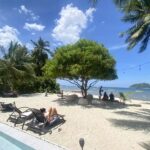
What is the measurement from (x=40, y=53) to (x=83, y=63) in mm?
29029

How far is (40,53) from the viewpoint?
169ft

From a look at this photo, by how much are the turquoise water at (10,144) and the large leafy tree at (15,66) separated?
2329cm

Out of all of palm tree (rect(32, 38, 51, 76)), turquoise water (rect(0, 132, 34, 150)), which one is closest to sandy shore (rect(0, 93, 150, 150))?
turquoise water (rect(0, 132, 34, 150))

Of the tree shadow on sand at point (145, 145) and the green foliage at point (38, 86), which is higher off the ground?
the green foliage at point (38, 86)

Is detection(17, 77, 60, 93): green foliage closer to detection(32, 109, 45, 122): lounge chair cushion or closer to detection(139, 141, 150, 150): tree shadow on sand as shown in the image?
detection(32, 109, 45, 122): lounge chair cushion

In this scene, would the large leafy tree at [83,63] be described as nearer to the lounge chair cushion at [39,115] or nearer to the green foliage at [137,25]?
the green foliage at [137,25]

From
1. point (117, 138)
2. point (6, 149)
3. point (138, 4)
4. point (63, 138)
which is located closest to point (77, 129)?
point (63, 138)

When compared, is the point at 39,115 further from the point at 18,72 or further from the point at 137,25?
the point at 18,72

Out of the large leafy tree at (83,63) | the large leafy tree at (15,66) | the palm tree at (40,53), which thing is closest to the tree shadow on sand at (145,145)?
the large leafy tree at (83,63)

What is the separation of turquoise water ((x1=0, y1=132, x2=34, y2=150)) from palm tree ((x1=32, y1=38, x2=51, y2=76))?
36097mm

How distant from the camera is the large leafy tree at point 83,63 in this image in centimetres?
2352

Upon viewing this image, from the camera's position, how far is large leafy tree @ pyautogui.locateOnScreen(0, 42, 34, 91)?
3497 centimetres

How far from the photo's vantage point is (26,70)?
1421 inches

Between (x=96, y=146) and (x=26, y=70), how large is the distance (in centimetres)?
2678
